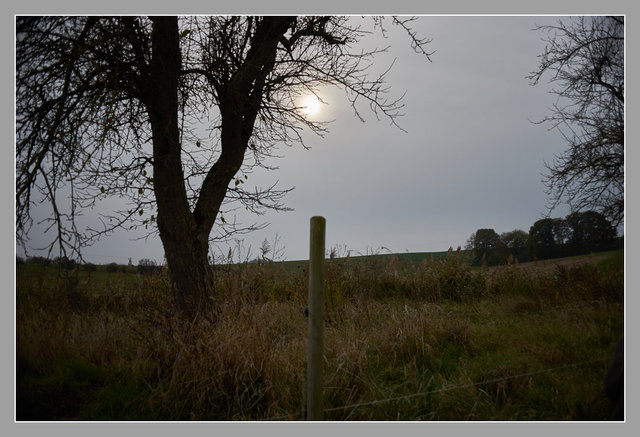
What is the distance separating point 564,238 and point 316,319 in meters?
3.02

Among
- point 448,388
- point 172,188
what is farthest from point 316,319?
point 172,188

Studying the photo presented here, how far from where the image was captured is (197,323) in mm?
3994

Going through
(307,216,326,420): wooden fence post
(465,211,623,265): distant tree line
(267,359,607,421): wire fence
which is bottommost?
(267,359,607,421): wire fence

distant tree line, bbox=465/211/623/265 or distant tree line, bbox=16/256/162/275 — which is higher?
distant tree line, bbox=465/211/623/265

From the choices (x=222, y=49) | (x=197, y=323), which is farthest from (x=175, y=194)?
(x=222, y=49)

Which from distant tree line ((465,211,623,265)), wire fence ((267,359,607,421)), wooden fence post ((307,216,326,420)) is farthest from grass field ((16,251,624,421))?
wooden fence post ((307,216,326,420))

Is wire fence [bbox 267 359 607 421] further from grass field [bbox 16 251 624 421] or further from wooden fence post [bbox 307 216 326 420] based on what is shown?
wooden fence post [bbox 307 216 326 420]

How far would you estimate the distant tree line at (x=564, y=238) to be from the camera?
372 cm

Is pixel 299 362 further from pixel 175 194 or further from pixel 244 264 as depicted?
pixel 244 264

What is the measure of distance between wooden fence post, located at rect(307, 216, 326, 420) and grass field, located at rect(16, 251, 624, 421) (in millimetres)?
265

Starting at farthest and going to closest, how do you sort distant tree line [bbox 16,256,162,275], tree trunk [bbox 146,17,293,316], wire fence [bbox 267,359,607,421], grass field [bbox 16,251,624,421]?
tree trunk [bbox 146,17,293,316]
distant tree line [bbox 16,256,162,275]
grass field [bbox 16,251,624,421]
wire fence [bbox 267,359,607,421]

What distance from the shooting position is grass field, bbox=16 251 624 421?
298 centimetres

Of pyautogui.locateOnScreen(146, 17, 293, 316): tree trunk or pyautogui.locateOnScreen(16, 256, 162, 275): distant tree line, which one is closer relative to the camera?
pyautogui.locateOnScreen(16, 256, 162, 275): distant tree line

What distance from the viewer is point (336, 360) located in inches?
135
